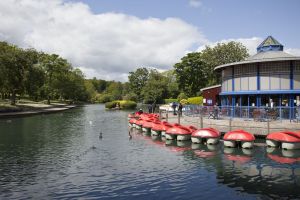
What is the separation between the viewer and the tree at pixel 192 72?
106 metres

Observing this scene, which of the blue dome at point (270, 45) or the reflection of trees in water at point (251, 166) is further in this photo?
the blue dome at point (270, 45)

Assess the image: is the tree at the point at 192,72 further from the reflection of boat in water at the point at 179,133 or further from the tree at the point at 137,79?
the reflection of boat in water at the point at 179,133

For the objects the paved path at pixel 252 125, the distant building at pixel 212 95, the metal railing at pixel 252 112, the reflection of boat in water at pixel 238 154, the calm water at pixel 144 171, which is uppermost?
the distant building at pixel 212 95

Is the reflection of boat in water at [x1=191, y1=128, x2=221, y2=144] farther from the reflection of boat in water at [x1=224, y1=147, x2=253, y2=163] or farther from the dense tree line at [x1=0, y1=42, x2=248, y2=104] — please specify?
the dense tree line at [x1=0, y1=42, x2=248, y2=104]

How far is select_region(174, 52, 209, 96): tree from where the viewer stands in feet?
347

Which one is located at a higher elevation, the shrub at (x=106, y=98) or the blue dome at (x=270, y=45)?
the blue dome at (x=270, y=45)

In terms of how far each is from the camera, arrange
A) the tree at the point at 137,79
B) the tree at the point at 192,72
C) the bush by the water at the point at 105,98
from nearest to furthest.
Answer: the tree at the point at 192,72 < the tree at the point at 137,79 < the bush by the water at the point at 105,98

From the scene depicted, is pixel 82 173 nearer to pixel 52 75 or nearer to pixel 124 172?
pixel 124 172

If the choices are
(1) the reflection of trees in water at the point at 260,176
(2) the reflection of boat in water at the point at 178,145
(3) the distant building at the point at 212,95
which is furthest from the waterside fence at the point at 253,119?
(3) the distant building at the point at 212,95

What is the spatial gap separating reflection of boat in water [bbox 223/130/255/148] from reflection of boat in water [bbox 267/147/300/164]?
1.82 m

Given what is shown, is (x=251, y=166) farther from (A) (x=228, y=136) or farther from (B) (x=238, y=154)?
(A) (x=228, y=136)

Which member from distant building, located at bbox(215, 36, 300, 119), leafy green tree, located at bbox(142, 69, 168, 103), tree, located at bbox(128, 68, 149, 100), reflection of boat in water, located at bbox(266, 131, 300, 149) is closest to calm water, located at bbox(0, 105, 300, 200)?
reflection of boat in water, located at bbox(266, 131, 300, 149)

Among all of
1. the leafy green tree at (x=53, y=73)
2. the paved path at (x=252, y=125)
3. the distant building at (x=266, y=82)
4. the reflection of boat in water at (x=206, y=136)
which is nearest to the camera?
the paved path at (x=252, y=125)

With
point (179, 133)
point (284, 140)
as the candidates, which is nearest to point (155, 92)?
point (179, 133)
